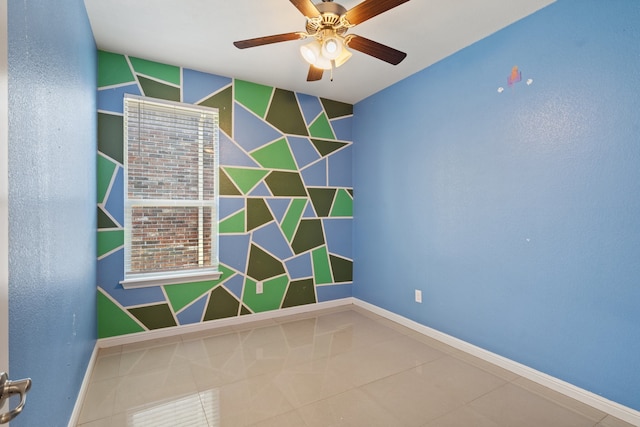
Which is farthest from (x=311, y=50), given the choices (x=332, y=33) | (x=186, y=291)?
(x=186, y=291)

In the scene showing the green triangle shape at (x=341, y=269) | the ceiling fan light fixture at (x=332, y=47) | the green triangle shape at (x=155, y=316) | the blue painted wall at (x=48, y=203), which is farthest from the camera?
the green triangle shape at (x=341, y=269)

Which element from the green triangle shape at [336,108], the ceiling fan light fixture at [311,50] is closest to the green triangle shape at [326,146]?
the green triangle shape at [336,108]

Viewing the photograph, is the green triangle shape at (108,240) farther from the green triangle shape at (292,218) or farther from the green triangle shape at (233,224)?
the green triangle shape at (292,218)

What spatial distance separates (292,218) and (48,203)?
2.46 meters

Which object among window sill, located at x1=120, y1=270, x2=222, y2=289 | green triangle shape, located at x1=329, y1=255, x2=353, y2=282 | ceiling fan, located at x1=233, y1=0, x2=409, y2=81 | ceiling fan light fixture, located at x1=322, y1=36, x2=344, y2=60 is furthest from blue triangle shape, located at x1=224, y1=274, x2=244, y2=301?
ceiling fan light fixture, located at x1=322, y1=36, x2=344, y2=60

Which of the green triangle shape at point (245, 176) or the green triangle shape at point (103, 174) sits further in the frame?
the green triangle shape at point (245, 176)

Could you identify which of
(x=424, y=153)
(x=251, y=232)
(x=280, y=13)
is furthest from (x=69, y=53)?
(x=424, y=153)

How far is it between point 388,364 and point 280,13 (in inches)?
109

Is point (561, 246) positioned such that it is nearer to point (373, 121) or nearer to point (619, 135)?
point (619, 135)

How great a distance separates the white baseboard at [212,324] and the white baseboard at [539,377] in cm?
99

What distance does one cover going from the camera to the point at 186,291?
10.00 ft

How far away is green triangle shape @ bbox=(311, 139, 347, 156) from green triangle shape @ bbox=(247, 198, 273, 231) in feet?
3.19

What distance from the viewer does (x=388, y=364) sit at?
8.02ft

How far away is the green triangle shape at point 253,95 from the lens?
3.30 meters
